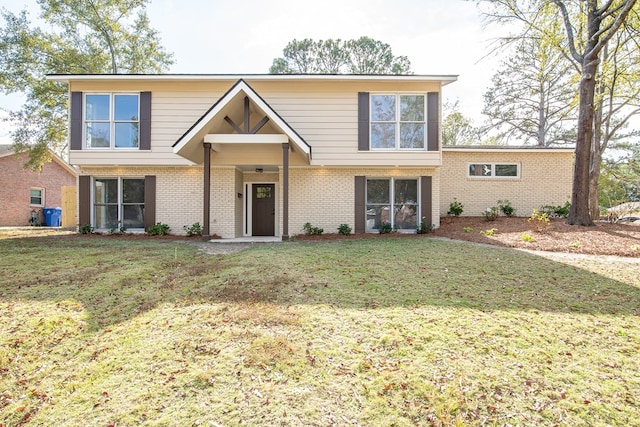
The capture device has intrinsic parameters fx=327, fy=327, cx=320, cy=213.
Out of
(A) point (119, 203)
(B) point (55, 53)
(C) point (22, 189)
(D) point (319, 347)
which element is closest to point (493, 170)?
(D) point (319, 347)

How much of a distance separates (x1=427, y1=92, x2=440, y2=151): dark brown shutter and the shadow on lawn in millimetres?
4784

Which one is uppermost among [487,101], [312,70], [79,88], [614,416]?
[312,70]

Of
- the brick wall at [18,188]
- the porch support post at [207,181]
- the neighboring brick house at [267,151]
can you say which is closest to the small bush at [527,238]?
the neighboring brick house at [267,151]

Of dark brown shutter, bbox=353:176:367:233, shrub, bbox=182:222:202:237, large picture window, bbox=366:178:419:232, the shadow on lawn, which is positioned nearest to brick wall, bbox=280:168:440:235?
dark brown shutter, bbox=353:176:367:233

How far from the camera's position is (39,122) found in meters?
16.8

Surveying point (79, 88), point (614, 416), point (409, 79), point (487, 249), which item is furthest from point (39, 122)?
point (614, 416)

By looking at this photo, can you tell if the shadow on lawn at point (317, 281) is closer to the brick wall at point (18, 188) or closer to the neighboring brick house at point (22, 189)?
the neighboring brick house at point (22, 189)

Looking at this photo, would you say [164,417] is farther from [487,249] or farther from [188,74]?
[188,74]

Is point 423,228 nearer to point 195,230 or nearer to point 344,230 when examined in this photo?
point 344,230

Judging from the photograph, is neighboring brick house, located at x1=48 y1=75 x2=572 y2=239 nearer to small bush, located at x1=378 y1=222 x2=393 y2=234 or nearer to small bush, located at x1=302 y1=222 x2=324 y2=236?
small bush, located at x1=302 y1=222 x2=324 y2=236

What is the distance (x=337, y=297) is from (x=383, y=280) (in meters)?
1.16

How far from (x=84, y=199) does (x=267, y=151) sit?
6.94 m

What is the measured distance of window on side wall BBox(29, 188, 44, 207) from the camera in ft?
71.8

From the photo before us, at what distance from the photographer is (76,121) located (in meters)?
11.6
